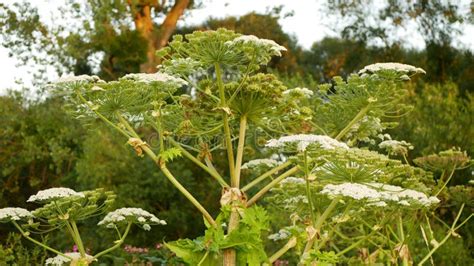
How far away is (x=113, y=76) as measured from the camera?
21.2 m

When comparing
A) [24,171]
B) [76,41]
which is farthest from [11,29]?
[24,171]

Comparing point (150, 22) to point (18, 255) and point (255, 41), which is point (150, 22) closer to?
point (18, 255)

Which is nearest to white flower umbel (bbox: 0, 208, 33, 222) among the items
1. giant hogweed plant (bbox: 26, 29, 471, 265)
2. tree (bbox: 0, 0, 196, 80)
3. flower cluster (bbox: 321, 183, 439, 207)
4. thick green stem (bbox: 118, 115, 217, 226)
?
giant hogweed plant (bbox: 26, 29, 471, 265)

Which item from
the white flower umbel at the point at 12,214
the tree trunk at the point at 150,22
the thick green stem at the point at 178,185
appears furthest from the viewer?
the tree trunk at the point at 150,22

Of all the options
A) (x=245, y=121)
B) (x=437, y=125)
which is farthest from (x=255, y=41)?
(x=437, y=125)

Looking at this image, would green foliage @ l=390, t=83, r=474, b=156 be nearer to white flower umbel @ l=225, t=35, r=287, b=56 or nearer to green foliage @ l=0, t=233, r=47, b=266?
green foliage @ l=0, t=233, r=47, b=266

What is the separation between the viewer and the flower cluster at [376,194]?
15.7 ft

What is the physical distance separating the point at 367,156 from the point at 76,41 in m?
16.7

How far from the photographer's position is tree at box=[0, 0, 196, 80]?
20.1 meters

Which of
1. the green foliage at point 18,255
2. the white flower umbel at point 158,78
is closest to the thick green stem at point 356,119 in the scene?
the white flower umbel at point 158,78

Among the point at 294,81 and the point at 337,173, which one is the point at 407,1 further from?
the point at 337,173

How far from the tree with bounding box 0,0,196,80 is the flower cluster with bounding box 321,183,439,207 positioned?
14.5 m

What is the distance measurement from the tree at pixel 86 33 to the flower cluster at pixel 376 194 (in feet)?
47.6

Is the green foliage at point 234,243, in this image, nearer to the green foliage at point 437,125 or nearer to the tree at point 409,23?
the green foliage at point 437,125
